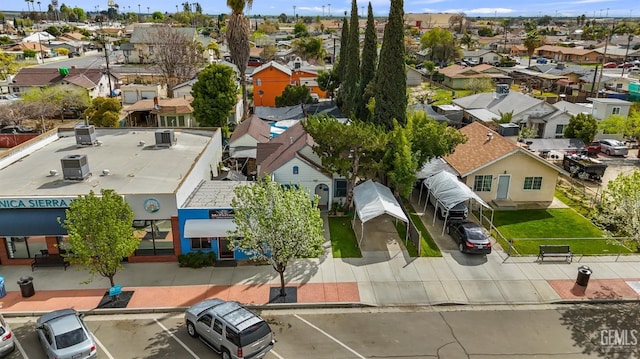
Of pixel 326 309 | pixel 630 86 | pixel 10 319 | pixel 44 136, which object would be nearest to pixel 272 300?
pixel 326 309

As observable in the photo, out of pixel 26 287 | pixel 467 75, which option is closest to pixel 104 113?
pixel 26 287

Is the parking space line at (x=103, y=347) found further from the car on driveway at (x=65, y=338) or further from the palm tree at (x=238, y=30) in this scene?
the palm tree at (x=238, y=30)

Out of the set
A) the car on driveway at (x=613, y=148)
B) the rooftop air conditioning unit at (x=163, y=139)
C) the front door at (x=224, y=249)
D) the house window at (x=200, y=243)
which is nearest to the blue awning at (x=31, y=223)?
the house window at (x=200, y=243)

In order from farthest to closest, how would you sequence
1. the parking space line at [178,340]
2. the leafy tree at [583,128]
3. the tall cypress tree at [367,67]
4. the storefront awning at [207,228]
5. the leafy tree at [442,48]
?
1. the leafy tree at [442,48]
2. the leafy tree at [583,128]
3. the tall cypress tree at [367,67]
4. the storefront awning at [207,228]
5. the parking space line at [178,340]

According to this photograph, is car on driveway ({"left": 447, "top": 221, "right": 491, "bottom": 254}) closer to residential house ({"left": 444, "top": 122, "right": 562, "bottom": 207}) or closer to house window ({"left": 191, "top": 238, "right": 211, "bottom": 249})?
residential house ({"left": 444, "top": 122, "right": 562, "bottom": 207})

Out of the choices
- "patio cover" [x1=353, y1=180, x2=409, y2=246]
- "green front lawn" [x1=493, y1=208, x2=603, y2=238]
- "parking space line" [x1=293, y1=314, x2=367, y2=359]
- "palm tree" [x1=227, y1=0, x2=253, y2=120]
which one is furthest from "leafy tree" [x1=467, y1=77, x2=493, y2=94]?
"parking space line" [x1=293, y1=314, x2=367, y2=359]

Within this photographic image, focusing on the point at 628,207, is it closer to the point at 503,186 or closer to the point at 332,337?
the point at 503,186
